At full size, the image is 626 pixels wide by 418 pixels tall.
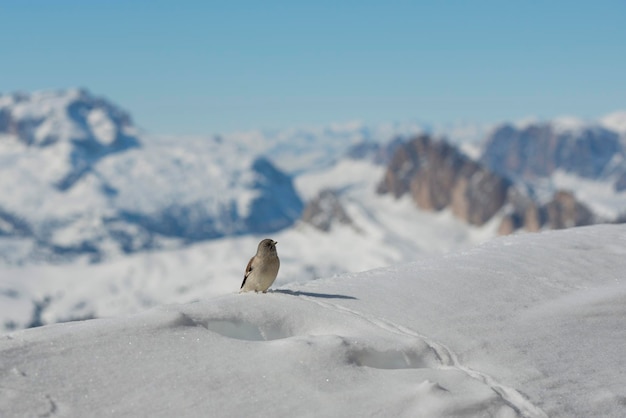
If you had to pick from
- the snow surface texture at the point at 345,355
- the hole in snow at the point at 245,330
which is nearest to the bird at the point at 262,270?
the snow surface texture at the point at 345,355

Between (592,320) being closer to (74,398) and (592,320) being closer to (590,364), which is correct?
(590,364)

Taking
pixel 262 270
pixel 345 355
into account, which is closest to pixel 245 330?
pixel 345 355

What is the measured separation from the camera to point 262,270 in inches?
643

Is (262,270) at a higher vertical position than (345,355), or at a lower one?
higher

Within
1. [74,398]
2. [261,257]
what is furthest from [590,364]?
[74,398]

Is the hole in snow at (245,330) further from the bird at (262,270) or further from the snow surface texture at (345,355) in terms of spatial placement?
the bird at (262,270)

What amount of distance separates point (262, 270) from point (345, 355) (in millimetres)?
3740

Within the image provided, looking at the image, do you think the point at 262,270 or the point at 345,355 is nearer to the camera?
the point at 345,355

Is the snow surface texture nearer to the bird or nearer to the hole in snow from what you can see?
the hole in snow

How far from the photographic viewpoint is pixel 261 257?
55.1 feet

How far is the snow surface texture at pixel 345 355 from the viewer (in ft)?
38.1

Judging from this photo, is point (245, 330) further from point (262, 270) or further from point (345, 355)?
point (262, 270)

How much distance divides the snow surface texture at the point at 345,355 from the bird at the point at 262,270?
0.44m

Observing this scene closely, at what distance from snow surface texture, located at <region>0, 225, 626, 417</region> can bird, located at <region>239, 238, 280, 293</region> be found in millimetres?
438
